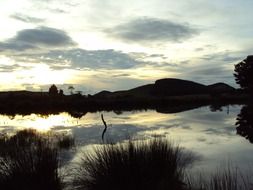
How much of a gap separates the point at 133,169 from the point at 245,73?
81.8 meters

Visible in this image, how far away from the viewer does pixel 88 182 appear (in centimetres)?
941

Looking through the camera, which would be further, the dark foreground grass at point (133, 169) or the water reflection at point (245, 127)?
the water reflection at point (245, 127)

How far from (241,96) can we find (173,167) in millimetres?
108833

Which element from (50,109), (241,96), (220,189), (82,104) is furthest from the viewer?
(241,96)

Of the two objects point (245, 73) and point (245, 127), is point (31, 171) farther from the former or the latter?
point (245, 73)

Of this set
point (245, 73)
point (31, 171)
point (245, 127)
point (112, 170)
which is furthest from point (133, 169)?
point (245, 73)

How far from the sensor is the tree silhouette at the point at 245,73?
86.5 meters

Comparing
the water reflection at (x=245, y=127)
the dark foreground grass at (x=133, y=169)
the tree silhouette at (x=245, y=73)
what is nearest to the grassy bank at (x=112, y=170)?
the dark foreground grass at (x=133, y=169)

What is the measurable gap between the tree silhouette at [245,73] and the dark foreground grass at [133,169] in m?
79.2

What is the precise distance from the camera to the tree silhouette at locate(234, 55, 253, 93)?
86.5 meters

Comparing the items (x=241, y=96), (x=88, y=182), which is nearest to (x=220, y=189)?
(x=88, y=182)

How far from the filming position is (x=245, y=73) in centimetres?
8750

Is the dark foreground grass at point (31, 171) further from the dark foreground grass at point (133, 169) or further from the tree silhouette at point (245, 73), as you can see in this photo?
the tree silhouette at point (245, 73)

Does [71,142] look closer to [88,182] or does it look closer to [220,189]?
[88,182]
